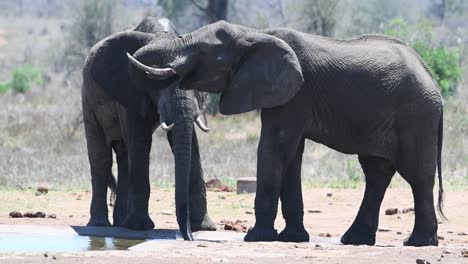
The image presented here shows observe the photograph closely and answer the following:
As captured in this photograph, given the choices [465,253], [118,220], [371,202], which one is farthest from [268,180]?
[118,220]

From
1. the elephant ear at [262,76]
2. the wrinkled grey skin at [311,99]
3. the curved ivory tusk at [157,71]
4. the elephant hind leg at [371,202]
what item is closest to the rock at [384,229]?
the elephant hind leg at [371,202]

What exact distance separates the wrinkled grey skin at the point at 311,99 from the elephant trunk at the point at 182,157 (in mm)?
310

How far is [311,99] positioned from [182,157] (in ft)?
4.21

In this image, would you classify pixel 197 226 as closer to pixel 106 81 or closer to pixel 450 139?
pixel 106 81

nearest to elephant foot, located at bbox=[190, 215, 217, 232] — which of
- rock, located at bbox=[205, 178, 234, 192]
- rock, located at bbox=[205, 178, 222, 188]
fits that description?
rock, located at bbox=[205, 178, 234, 192]

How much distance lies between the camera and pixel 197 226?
492 inches

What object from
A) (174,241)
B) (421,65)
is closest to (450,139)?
(421,65)

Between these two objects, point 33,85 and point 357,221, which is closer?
point 357,221

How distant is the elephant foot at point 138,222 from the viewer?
12.4 meters

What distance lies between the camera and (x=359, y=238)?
11914 mm

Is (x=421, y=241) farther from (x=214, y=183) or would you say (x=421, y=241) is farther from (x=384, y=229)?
(x=214, y=183)

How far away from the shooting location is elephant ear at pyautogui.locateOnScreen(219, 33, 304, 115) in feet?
36.6

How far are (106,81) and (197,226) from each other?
177 centimetres

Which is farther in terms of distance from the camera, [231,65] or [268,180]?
[231,65]
